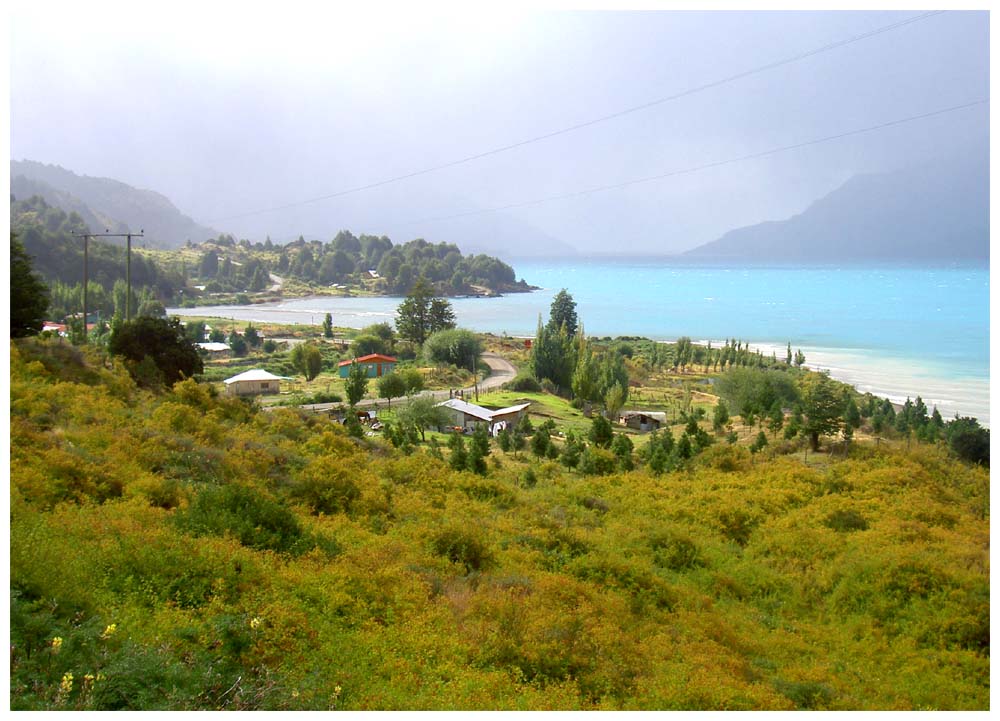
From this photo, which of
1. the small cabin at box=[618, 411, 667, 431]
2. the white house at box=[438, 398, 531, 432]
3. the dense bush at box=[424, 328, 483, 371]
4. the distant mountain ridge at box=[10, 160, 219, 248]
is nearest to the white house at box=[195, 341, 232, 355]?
the dense bush at box=[424, 328, 483, 371]

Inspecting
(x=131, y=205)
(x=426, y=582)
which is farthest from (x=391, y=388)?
(x=131, y=205)

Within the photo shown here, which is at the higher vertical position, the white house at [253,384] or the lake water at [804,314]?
the lake water at [804,314]

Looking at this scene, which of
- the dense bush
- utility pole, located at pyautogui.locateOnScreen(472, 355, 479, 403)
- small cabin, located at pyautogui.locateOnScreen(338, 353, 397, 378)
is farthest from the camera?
the dense bush

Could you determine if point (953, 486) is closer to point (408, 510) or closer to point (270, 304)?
point (408, 510)

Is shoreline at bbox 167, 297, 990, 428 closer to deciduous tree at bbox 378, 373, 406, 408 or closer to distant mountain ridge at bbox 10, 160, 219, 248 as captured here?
deciduous tree at bbox 378, 373, 406, 408

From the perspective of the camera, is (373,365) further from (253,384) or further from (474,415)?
(474,415)

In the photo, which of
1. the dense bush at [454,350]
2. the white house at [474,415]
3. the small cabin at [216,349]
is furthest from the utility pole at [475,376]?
the small cabin at [216,349]

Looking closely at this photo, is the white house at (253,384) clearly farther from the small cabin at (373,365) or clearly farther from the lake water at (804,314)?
the lake water at (804,314)
